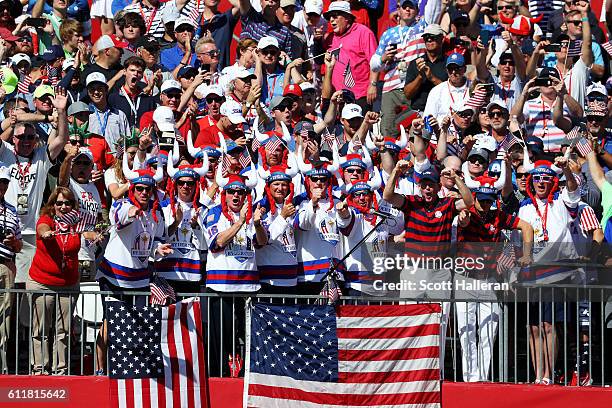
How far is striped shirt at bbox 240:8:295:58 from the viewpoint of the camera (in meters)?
22.0

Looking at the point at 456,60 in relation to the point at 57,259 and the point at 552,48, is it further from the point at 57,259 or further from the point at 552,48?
the point at 57,259

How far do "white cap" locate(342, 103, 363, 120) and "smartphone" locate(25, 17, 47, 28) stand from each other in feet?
16.5

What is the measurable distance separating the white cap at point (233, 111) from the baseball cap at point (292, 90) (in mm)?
576

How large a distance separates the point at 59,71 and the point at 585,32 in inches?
270

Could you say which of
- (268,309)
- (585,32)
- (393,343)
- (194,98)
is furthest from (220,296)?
(585,32)

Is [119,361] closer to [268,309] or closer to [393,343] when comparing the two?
[268,309]

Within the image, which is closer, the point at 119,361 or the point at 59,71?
the point at 119,361

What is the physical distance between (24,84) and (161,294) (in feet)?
18.1

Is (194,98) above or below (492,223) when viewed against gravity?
above

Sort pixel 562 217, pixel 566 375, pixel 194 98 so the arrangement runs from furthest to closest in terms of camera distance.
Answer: pixel 194 98 < pixel 562 217 < pixel 566 375

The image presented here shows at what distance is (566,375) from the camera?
1620 centimetres

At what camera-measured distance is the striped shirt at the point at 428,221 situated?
16.9 m

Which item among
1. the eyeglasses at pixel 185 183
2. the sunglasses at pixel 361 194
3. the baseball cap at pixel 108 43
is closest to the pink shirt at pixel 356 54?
the baseball cap at pixel 108 43

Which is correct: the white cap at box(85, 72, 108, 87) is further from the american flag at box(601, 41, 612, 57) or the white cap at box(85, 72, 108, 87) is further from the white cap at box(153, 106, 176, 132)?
the american flag at box(601, 41, 612, 57)
